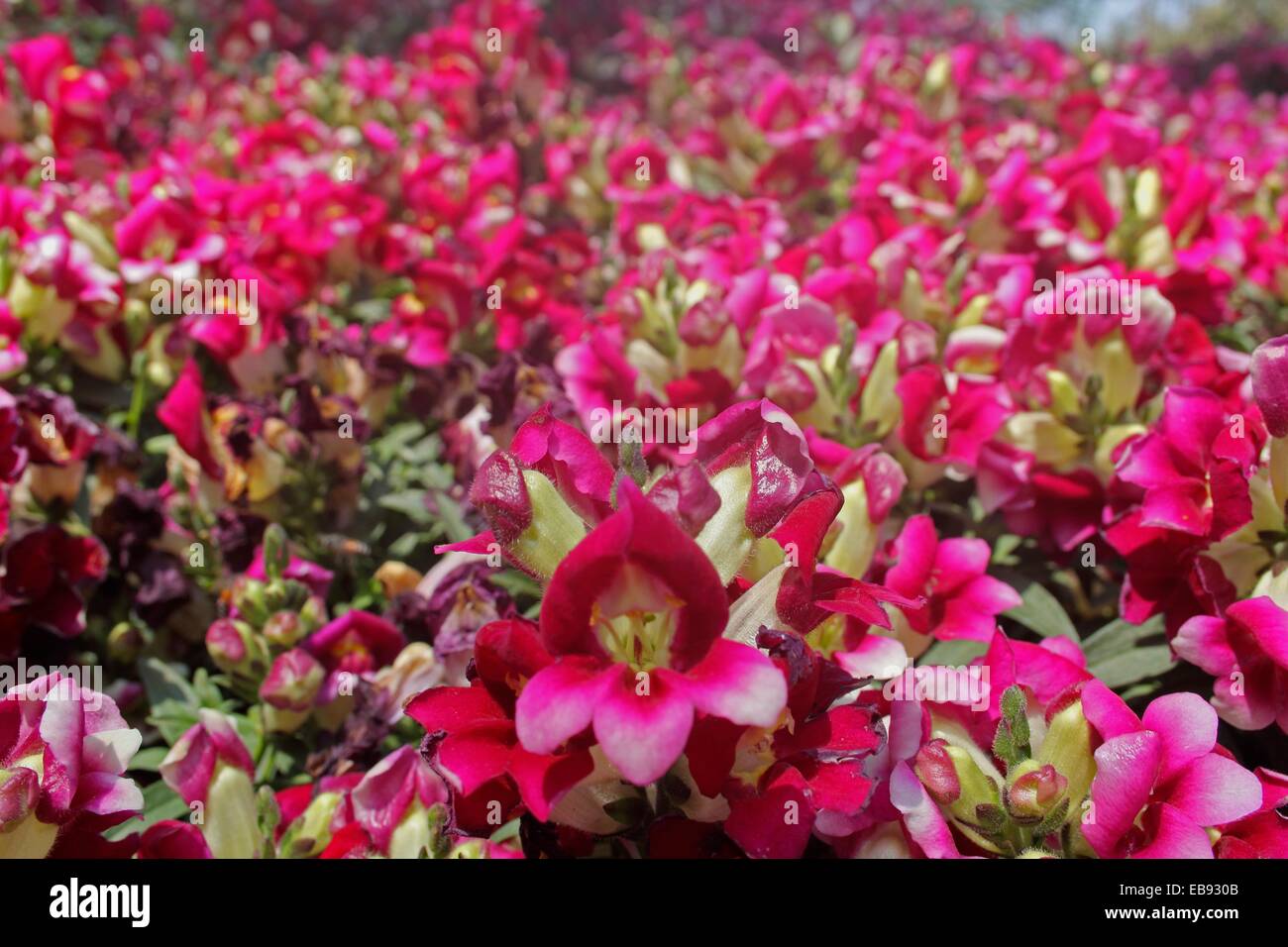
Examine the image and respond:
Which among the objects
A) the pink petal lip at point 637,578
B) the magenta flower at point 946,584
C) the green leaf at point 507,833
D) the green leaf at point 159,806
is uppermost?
the pink petal lip at point 637,578

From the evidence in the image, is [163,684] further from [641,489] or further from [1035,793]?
[1035,793]

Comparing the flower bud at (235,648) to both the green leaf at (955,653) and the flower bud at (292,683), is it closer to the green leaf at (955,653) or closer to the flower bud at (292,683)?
the flower bud at (292,683)

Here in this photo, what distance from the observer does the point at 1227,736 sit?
120 centimetres

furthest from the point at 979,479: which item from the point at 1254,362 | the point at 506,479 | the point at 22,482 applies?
the point at 22,482

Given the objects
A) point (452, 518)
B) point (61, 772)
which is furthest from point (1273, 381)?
point (61, 772)

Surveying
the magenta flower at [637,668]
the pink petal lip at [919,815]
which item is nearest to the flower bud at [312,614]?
the magenta flower at [637,668]

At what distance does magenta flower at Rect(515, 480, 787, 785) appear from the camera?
27.9 inches

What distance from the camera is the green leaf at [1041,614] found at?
1.31 m

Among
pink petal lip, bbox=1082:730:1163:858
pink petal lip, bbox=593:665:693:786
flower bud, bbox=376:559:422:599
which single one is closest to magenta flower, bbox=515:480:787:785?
pink petal lip, bbox=593:665:693:786

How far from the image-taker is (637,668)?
804mm

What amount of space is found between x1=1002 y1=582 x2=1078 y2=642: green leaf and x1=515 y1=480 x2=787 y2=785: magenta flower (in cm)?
68

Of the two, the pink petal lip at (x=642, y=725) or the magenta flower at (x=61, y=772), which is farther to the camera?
the magenta flower at (x=61, y=772)

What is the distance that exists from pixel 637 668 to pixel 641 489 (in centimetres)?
15

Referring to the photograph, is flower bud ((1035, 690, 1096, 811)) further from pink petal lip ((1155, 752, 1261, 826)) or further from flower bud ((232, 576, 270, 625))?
flower bud ((232, 576, 270, 625))
